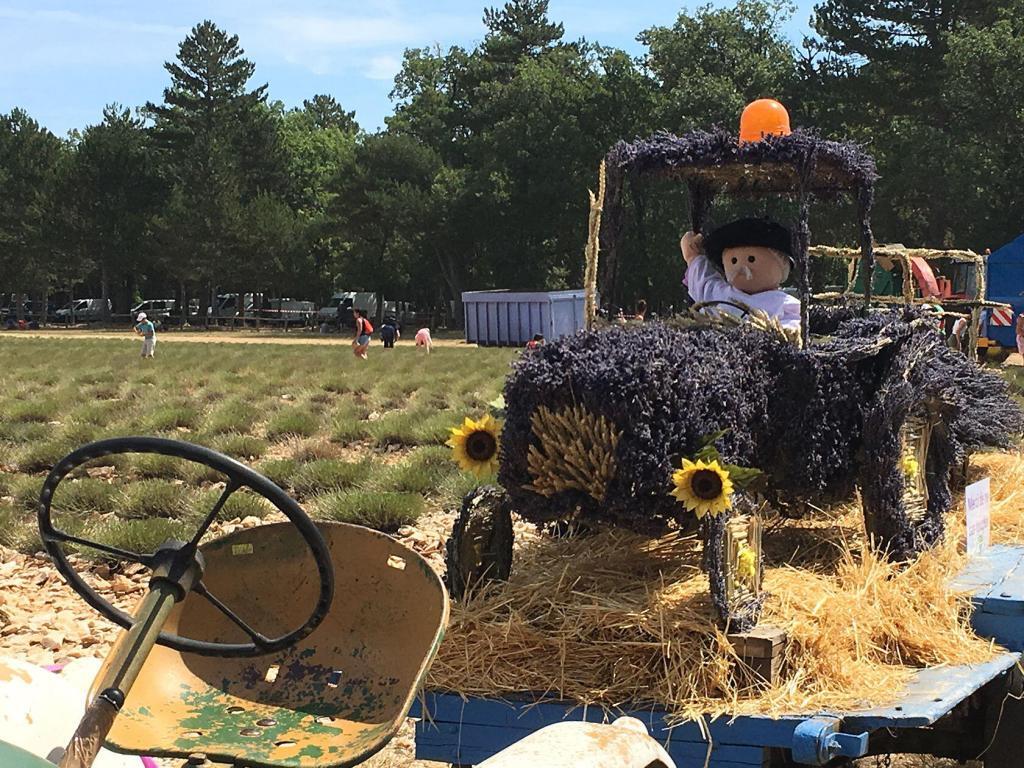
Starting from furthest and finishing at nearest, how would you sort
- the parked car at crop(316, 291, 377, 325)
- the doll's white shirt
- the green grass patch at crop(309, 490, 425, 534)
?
the parked car at crop(316, 291, 377, 325)
the green grass patch at crop(309, 490, 425, 534)
the doll's white shirt

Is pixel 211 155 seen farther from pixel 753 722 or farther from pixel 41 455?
pixel 753 722

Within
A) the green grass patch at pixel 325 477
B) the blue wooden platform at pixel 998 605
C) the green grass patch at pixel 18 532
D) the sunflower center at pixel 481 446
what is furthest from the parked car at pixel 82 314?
the blue wooden platform at pixel 998 605

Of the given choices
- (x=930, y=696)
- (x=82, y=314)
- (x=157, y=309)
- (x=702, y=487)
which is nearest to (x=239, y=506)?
(x=702, y=487)

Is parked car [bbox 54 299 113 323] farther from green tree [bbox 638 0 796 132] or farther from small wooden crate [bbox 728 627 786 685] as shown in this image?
small wooden crate [bbox 728 627 786 685]

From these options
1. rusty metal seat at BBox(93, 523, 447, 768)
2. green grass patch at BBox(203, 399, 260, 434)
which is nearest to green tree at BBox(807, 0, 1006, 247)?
green grass patch at BBox(203, 399, 260, 434)

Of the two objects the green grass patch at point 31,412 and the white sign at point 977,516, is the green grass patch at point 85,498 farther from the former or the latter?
the white sign at point 977,516

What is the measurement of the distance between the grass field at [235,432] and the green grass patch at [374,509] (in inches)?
0.4

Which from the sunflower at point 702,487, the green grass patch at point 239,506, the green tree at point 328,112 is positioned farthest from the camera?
the green tree at point 328,112

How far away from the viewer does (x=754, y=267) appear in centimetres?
523

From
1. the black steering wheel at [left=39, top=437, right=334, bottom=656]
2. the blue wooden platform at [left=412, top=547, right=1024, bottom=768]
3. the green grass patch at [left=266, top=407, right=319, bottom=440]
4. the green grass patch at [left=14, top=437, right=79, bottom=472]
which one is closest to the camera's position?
the black steering wheel at [left=39, top=437, right=334, bottom=656]

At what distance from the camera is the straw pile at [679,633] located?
3.43m

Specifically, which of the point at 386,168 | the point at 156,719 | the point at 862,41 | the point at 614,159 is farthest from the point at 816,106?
the point at 156,719

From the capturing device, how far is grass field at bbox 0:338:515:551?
8586mm

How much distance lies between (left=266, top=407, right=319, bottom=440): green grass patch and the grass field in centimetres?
3
